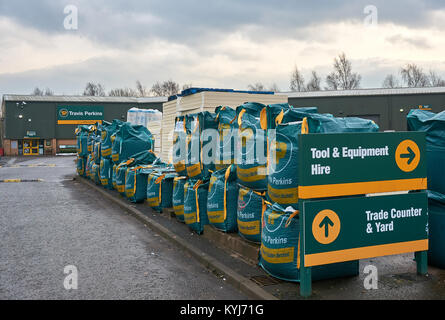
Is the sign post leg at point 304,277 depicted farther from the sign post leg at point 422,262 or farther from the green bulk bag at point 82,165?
the green bulk bag at point 82,165

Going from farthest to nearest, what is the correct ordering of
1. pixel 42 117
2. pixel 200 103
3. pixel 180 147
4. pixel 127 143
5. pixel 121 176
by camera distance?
pixel 42 117
pixel 200 103
pixel 127 143
pixel 121 176
pixel 180 147

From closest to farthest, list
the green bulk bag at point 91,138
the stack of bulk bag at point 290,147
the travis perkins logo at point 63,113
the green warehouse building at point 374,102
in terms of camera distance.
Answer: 1. the stack of bulk bag at point 290,147
2. the green bulk bag at point 91,138
3. the green warehouse building at point 374,102
4. the travis perkins logo at point 63,113

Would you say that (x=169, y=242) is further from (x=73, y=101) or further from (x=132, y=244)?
(x=73, y=101)

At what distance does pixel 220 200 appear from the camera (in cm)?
594

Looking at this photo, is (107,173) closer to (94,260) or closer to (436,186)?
(94,260)

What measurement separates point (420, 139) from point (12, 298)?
441 cm

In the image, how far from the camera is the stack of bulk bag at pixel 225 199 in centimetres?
586

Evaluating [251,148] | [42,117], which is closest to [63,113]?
[42,117]

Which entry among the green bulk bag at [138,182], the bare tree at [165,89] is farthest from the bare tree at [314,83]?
the green bulk bag at [138,182]

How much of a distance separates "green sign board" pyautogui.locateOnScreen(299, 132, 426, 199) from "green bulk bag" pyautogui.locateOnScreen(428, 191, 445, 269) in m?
0.37

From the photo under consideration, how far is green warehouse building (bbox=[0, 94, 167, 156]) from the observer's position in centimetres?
4284

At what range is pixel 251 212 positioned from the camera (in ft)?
17.2

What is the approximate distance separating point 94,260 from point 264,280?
236cm

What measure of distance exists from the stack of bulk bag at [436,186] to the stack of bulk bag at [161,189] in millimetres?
4881
